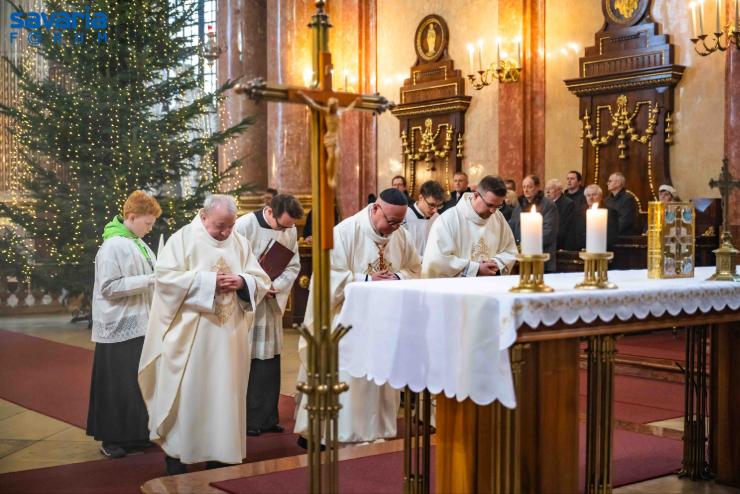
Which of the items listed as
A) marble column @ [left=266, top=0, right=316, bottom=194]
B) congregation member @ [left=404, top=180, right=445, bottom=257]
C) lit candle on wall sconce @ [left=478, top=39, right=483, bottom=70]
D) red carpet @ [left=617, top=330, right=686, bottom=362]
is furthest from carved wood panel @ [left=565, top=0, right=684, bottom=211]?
marble column @ [left=266, top=0, right=316, bottom=194]

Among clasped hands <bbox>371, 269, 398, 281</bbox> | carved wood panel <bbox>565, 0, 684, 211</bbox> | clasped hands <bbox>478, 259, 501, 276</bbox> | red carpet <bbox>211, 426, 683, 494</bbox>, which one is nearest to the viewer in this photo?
red carpet <bbox>211, 426, 683, 494</bbox>

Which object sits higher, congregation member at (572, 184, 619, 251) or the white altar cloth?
congregation member at (572, 184, 619, 251)

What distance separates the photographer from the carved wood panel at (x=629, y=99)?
10.8 meters

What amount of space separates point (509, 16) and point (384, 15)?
3.14 m

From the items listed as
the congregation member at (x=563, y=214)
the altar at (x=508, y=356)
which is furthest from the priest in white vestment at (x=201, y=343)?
the congregation member at (x=563, y=214)

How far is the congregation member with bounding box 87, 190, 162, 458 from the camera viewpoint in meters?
6.15

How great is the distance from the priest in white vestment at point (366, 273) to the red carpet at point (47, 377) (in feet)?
7.61

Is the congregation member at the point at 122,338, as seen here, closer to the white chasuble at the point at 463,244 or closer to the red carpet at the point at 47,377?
the red carpet at the point at 47,377

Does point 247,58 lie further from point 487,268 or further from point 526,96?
point 487,268

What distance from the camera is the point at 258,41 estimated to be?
16969 millimetres

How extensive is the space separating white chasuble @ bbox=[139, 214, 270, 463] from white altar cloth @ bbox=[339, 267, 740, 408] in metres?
1.26

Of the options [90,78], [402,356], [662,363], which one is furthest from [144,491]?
[90,78]

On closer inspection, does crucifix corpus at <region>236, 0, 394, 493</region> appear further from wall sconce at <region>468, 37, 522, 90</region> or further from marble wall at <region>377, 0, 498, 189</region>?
marble wall at <region>377, 0, 498, 189</region>

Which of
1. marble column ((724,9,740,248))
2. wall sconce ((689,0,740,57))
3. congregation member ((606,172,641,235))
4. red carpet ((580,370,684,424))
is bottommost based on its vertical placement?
red carpet ((580,370,684,424))
